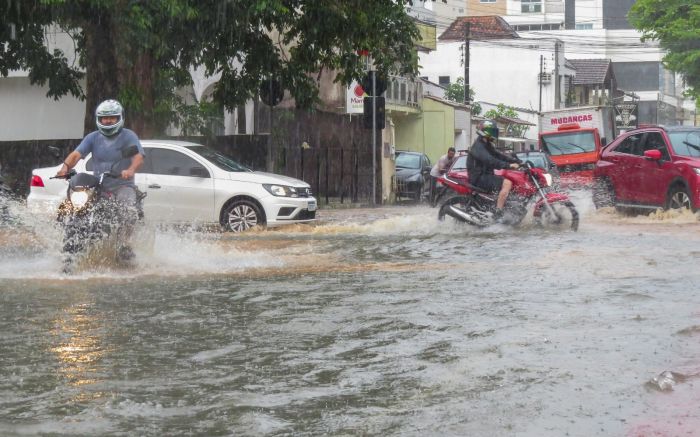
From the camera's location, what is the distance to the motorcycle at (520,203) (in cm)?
1686

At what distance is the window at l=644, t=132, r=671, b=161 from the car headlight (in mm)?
5501

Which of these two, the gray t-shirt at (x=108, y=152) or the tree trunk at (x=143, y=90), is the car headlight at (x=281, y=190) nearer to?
the tree trunk at (x=143, y=90)

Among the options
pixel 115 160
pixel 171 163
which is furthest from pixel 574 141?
pixel 115 160

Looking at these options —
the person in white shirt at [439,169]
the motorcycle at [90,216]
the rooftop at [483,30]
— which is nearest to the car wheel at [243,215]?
the motorcycle at [90,216]

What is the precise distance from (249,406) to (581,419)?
57.9 inches

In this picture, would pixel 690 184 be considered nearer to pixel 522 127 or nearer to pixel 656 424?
pixel 656 424

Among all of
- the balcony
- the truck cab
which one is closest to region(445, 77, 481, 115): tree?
the balcony

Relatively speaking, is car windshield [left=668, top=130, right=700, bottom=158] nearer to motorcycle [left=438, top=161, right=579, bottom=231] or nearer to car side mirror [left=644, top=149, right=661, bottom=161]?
car side mirror [left=644, top=149, right=661, bottom=161]

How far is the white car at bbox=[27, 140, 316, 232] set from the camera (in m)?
18.8

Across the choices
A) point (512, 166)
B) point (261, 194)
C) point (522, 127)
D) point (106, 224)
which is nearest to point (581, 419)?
point (106, 224)

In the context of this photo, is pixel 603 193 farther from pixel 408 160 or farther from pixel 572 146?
pixel 572 146

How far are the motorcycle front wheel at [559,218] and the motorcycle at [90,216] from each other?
6.92 m

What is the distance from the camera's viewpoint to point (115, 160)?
11.8 meters

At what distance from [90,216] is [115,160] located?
611mm
